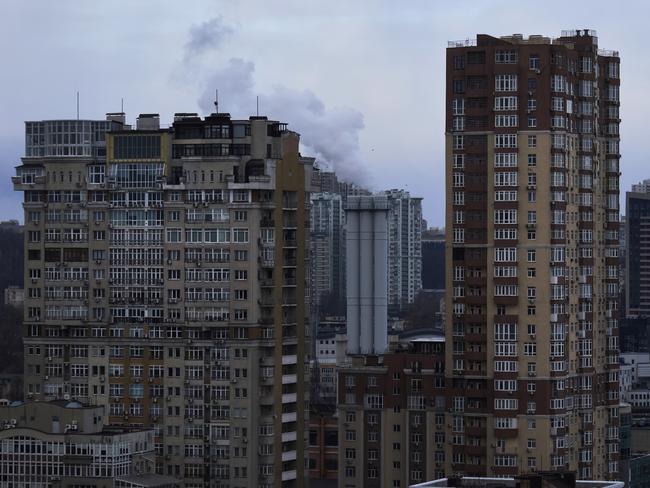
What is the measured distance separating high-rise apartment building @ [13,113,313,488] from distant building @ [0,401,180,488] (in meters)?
5.75

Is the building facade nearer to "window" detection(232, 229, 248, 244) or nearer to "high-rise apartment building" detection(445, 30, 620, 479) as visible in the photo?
"high-rise apartment building" detection(445, 30, 620, 479)

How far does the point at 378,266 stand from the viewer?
195 metres

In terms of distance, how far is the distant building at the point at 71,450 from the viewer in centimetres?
13800

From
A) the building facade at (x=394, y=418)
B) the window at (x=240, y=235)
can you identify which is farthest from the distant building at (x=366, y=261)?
the window at (x=240, y=235)

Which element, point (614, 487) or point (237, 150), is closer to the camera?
point (614, 487)

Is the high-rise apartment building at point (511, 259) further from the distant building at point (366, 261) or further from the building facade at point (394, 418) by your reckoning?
the distant building at point (366, 261)

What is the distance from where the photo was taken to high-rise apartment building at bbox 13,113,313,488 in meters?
147

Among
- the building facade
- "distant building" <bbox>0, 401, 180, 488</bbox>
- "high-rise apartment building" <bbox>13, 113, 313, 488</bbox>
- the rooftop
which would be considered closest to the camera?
the rooftop

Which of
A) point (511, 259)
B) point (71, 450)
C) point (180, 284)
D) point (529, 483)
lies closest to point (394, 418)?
point (511, 259)

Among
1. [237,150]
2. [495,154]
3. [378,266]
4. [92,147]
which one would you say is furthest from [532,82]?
[378,266]

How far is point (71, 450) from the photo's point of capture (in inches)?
5477

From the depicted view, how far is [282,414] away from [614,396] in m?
23.4

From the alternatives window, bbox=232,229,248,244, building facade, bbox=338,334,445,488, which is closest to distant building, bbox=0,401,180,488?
window, bbox=232,229,248,244

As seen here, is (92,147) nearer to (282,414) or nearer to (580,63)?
(282,414)
